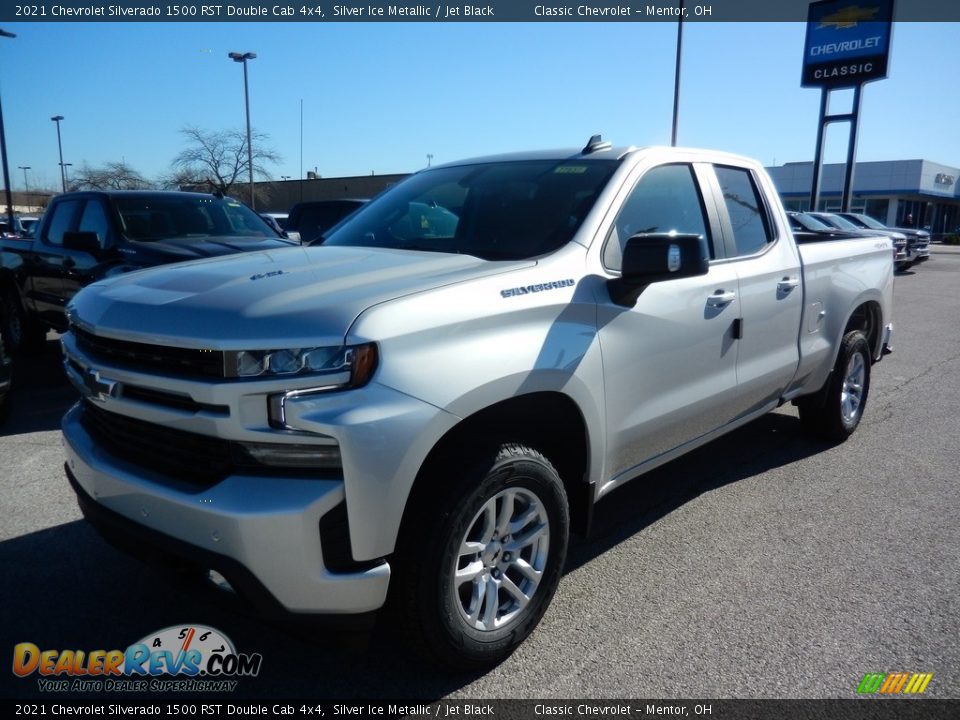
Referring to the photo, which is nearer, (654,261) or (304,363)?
(304,363)

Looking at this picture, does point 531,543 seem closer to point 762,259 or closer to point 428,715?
point 428,715

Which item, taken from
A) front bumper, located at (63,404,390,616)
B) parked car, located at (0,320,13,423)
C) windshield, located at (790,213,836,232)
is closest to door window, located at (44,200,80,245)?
parked car, located at (0,320,13,423)

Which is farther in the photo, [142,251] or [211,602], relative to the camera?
[142,251]

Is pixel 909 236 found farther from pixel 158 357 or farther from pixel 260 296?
pixel 158 357

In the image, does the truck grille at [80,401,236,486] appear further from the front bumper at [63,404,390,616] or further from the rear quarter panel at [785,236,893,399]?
the rear quarter panel at [785,236,893,399]

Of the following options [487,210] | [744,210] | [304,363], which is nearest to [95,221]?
[487,210]

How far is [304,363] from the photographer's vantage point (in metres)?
2.23

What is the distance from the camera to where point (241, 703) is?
2.59 metres

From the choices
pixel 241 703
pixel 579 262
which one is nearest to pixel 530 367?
pixel 579 262

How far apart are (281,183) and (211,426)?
49.1 m

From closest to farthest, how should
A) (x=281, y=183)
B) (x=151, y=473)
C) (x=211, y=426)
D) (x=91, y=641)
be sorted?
1. (x=211, y=426)
2. (x=151, y=473)
3. (x=91, y=641)
4. (x=281, y=183)

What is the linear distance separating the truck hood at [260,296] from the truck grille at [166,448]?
0.30 m

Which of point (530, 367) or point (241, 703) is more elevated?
point (530, 367)

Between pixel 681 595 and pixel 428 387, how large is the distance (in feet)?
5.59
